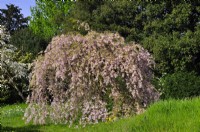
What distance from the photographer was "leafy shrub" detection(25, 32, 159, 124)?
1140 centimetres

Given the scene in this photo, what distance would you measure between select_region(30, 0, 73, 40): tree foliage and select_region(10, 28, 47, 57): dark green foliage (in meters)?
7.02

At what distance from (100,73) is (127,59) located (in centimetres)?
87

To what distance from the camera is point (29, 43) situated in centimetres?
3192

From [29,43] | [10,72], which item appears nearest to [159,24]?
[29,43]

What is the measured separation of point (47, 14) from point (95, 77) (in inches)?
1277

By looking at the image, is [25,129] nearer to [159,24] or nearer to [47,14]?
[159,24]

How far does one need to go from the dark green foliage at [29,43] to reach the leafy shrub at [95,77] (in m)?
18.8

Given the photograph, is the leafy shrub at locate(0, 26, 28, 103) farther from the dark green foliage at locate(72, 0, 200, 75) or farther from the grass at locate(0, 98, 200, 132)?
the grass at locate(0, 98, 200, 132)

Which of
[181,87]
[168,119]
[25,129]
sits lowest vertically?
[25,129]

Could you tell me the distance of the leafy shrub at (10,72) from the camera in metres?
21.1

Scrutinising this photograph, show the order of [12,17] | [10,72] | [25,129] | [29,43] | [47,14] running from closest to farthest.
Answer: [25,129], [10,72], [29,43], [47,14], [12,17]

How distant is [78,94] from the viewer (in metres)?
12.0

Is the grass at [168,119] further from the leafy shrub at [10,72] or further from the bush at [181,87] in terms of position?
the leafy shrub at [10,72]

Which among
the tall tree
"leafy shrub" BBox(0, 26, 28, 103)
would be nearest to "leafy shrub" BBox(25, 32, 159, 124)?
"leafy shrub" BBox(0, 26, 28, 103)
